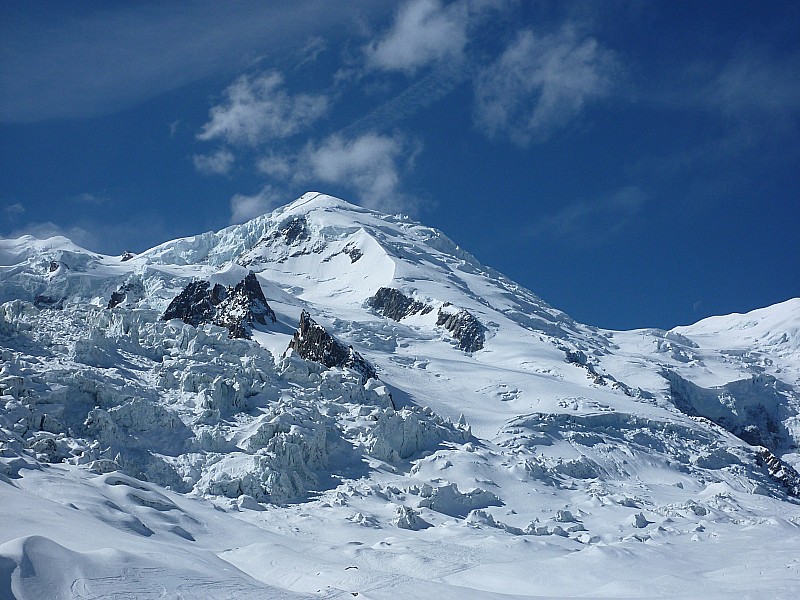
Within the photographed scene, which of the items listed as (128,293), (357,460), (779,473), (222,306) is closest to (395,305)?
(222,306)

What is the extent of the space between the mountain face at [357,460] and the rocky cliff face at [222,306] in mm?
405

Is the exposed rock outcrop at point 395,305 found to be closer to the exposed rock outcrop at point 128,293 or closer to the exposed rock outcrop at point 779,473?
the exposed rock outcrop at point 128,293

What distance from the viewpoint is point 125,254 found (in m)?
187

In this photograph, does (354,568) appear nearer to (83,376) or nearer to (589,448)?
(83,376)

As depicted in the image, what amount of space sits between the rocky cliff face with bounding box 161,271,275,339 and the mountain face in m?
0.41

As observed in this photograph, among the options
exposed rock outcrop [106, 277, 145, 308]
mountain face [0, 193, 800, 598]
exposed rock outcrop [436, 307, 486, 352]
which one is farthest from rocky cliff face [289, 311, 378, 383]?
exposed rock outcrop [106, 277, 145, 308]

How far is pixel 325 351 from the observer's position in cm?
8081

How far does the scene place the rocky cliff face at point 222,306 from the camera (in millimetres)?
94562

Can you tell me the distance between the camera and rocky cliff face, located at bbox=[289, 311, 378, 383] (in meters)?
80.1

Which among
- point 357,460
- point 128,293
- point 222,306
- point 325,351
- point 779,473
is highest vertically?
point 128,293

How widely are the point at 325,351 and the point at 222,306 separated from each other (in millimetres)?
23115

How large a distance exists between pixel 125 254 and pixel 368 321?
96.7 m

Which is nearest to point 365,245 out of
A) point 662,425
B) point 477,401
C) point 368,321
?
point 368,321

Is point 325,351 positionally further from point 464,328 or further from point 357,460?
point 464,328
